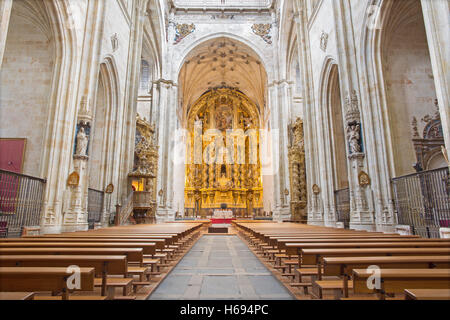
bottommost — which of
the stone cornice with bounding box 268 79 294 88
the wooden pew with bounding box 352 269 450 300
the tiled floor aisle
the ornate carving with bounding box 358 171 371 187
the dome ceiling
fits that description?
the tiled floor aisle

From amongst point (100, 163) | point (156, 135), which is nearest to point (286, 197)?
point (156, 135)

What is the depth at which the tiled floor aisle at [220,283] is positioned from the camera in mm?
3166

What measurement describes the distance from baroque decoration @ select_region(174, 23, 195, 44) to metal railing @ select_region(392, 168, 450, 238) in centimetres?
1975

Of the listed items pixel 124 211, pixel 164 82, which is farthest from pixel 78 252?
pixel 164 82

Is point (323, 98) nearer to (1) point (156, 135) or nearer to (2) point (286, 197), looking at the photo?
(2) point (286, 197)

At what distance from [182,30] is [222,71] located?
793cm

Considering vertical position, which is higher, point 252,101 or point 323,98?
point 252,101

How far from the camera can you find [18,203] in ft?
21.8

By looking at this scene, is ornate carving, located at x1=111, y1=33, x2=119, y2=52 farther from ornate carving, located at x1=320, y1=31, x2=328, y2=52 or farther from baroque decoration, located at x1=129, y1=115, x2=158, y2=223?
ornate carving, located at x1=320, y1=31, x2=328, y2=52

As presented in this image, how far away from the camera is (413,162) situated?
347 inches

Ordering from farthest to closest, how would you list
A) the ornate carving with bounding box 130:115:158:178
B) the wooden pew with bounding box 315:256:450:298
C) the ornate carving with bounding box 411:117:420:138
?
the ornate carving with bounding box 130:115:158:178 → the ornate carving with bounding box 411:117:420:138 → the wooden pew with bounding box 315:256:450:298

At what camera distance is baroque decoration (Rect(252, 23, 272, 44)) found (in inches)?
878

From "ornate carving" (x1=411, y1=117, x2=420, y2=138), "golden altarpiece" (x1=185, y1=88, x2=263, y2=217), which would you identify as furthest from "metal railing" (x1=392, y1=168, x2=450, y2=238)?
"golden altarpiece" (x1=185, y1=88, x2=263, y2=217)
